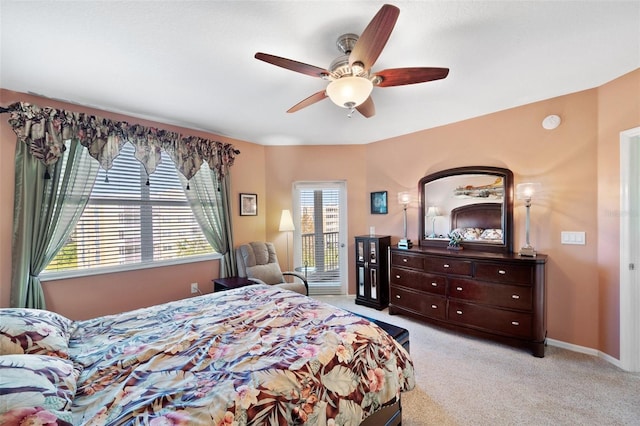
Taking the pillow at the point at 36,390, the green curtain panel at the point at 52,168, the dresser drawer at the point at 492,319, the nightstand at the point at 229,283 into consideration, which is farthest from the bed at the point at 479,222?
the green curtain panel at the point at 52,168

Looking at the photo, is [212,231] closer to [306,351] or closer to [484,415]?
[306,351]

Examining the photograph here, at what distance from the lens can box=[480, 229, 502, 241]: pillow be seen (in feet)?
10.2

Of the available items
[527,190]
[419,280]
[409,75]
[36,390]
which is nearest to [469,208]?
[527,190]

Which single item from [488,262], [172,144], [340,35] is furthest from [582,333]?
[172,144]

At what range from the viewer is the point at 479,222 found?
3.25 metres

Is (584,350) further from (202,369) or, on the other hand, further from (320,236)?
(202,369)

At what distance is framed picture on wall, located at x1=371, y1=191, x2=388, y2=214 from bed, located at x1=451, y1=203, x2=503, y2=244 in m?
1.03

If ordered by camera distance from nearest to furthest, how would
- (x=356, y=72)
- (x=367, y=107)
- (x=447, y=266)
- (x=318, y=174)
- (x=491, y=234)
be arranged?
(x=356, y=72)
(x=367, y=107)
(x=447, y=266)
(x=491, y=234)
(x=318, y=174)

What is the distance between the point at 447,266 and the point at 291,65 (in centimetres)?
266

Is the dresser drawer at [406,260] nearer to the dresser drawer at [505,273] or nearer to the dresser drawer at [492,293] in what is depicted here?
the dresser drawer at [492,293]

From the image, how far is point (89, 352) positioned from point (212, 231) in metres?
2.30

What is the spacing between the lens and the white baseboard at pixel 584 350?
244cm

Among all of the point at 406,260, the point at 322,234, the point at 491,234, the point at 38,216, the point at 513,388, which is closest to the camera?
the point at 513,388

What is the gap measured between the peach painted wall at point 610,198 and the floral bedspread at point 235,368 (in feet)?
7.56
